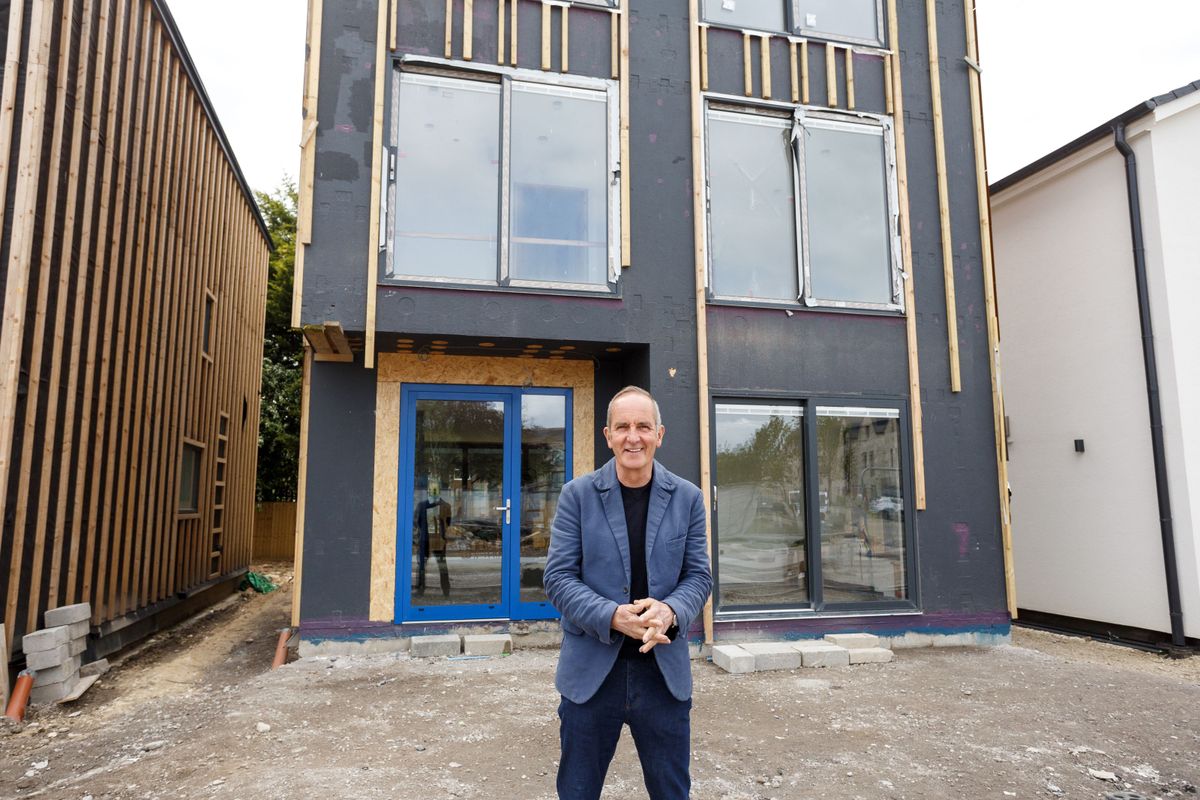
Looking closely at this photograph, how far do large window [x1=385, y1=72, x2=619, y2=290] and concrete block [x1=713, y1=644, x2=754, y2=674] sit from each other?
11.6 feet

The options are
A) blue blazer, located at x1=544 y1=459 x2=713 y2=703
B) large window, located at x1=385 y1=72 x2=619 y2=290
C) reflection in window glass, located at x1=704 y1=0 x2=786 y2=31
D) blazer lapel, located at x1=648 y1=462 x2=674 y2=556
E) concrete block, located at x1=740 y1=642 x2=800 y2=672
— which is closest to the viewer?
blue blazer, located at x1=544 y1=459 x2=713 y2=703

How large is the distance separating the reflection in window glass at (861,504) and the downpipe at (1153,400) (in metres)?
2.92

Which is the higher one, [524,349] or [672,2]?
[672,2]

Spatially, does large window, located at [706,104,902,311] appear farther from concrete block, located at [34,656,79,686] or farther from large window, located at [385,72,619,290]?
concrete block, located at [34,656,79,686]

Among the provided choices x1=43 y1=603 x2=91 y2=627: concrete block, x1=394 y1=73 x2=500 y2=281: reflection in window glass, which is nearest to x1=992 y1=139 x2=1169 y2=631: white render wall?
x1=394 y1=73 x2=500 y2=281: reflection in window glass

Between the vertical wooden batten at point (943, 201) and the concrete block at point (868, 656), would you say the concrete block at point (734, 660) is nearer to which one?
the concrete block at point (868, 656)

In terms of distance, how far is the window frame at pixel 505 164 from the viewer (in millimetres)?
7023

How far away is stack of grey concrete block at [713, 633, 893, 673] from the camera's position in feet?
21.7

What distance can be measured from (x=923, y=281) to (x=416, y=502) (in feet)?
18.8

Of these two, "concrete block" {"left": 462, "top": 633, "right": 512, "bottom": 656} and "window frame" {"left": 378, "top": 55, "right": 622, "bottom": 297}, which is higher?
"window frame" {"left": 378, "top": 55, "right": 622, "bottom": 297}

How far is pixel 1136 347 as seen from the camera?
8.59 meters

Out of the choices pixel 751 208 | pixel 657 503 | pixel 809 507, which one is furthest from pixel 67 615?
pixel 751 208

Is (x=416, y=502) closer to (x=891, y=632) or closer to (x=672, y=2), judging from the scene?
(x=891, y=632)

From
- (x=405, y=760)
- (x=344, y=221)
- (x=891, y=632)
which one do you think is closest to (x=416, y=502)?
(x=344, y=221)
